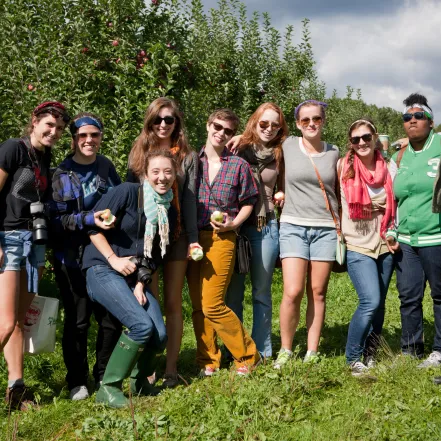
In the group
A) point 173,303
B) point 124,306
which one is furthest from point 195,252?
point 124,306

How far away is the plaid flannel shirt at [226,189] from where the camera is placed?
4.95 metres

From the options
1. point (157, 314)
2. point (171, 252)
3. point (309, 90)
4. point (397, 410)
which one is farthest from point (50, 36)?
point (397, 410)

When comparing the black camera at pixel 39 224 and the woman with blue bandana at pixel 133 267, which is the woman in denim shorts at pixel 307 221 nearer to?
the woman with blue bandana at pixel 133 267

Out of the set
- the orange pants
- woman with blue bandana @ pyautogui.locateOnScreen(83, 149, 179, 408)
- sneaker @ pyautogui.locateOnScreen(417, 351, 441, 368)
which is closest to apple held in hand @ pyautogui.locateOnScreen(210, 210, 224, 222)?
the orange pants

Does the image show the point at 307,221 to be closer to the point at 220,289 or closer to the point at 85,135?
the point at 220,289

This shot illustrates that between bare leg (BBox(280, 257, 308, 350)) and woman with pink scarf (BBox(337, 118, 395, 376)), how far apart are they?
433mm

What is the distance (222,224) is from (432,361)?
83.2 inches

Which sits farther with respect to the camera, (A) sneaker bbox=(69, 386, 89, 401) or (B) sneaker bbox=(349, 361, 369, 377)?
(B) sneaker bbox=(349, 361, 369, 377)

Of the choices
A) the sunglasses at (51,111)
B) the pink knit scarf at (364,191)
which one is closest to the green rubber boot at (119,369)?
the sunglasses at (51,111)

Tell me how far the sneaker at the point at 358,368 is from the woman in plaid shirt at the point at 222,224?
2.66 ft

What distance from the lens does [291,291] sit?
16.7 feet

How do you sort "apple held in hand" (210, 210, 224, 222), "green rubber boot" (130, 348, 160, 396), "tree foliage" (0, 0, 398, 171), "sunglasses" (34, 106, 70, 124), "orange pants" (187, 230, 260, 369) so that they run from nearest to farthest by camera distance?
"sunglasses" (34, 106, 70, 124)
"green rubber boot" (130, 348, 160, 396)
"apple held in hand" (210, 210, 224, 222)
"orange pants" (187, 230, 260, 369)
"tree foliage" (0, 0, 398, 171)

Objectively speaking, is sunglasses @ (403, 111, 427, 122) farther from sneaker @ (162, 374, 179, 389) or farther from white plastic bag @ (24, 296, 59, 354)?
white plastic bag @ (24, 296, 59, 354)

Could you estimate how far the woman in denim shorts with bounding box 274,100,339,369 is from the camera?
507 cm
